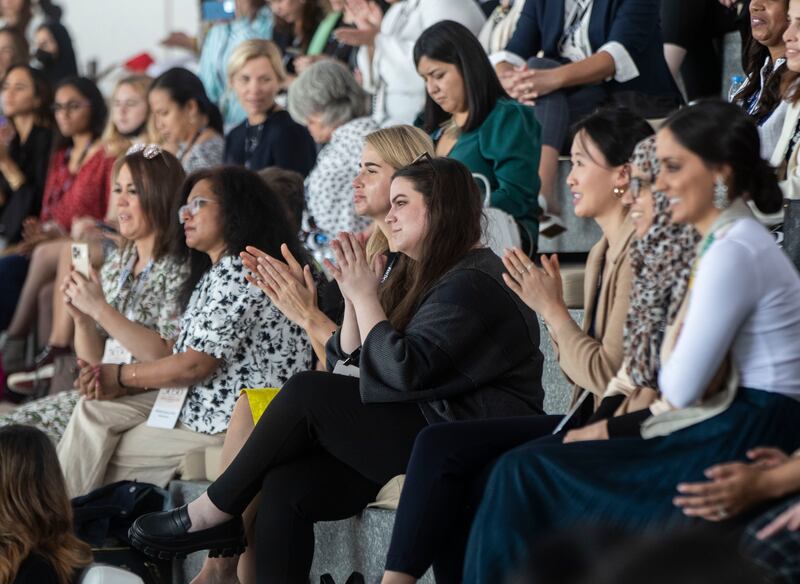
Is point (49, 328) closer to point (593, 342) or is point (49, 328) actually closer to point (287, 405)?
point (287, 405)

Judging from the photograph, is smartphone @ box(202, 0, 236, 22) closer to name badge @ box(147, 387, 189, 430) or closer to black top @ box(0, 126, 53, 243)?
black top @ box(0, 126, 53, 243)

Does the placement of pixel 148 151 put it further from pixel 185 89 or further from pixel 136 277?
pixel 185 89

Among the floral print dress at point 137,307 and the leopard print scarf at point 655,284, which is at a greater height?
the leopard print scarf at point 655,284

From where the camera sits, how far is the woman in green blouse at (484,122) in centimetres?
426

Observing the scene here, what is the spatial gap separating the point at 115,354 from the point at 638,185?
2.27 meters

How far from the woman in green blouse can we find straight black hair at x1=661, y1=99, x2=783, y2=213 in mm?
1991

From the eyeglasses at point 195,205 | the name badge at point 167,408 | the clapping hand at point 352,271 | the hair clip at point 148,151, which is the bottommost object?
the name badge at point 167,408

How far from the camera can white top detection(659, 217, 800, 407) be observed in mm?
2096

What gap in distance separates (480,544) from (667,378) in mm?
468

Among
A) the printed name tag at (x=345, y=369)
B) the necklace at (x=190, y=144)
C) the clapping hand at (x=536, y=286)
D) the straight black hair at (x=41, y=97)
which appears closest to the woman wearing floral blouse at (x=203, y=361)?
the printed name tag at (x=345, y=369)

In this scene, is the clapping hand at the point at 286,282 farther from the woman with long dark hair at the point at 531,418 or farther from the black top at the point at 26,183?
the black top at the point at 26,183

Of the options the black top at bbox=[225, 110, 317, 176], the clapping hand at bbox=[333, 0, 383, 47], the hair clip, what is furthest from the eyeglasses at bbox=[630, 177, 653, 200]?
the clapping hand at bbox=[333, 0, 383, 47]

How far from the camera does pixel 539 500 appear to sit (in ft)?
7.56

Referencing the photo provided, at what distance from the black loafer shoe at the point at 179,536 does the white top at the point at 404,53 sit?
2562mm
